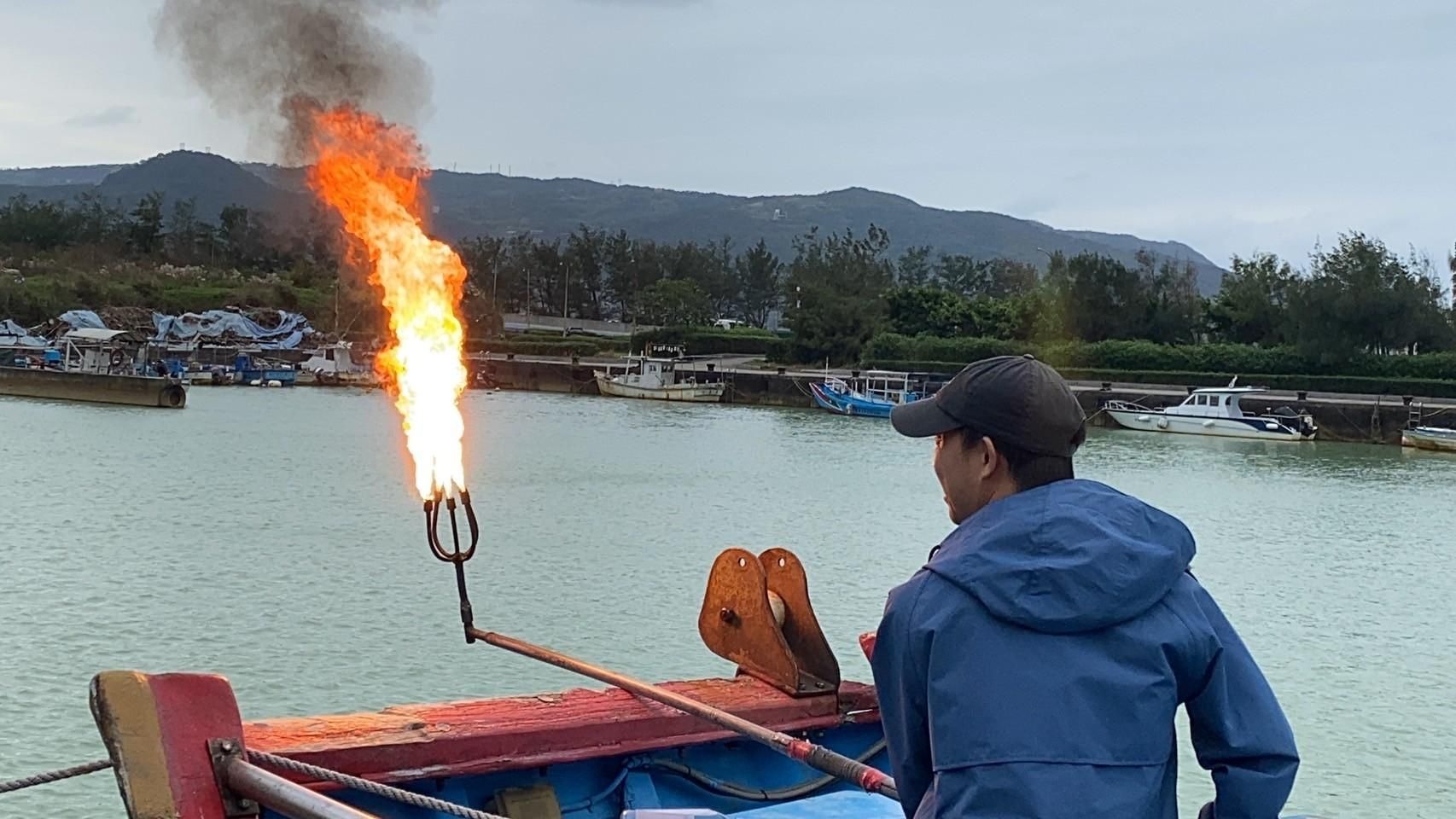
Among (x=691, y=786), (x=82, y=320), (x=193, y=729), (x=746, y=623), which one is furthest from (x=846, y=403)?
(x=193, y=729)

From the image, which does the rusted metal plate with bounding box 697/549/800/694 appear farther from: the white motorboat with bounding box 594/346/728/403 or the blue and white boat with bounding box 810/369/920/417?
the white motorboat with bounding box 594/346/728/403

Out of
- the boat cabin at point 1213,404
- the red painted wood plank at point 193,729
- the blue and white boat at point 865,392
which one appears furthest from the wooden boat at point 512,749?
the blue and white boat at point 865,392

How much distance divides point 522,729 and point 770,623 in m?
1.37

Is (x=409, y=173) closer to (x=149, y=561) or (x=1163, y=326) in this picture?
(x=149, y=561)

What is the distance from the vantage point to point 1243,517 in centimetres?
2906

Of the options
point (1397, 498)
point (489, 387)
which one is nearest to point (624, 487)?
point (1397, 498)

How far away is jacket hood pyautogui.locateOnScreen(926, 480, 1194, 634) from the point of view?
2.33 meters

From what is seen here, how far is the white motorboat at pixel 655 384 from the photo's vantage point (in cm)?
6600

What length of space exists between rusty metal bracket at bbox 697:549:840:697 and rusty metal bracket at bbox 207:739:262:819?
2500mm

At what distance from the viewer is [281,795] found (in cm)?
384

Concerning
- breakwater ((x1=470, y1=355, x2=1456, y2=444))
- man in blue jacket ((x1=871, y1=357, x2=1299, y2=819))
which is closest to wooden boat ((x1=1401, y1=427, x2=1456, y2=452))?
breakwater ((x1=470, y1=355, x2=1456, y2=444))

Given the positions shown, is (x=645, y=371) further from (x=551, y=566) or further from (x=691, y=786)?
(x=691, y=786)

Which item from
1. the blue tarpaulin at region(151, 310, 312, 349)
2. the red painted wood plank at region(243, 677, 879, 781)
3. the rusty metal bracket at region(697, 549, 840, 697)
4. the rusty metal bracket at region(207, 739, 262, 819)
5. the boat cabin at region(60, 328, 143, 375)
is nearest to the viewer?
the rusty metal bracket at region(207, 739, 262, 819)

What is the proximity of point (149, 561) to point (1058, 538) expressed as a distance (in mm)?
18637
